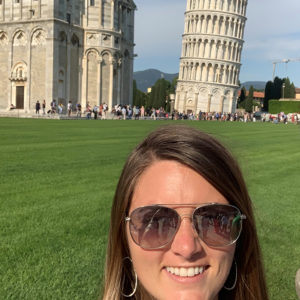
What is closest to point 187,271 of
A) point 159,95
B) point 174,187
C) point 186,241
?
point 186,241

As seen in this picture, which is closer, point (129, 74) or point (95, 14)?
point (95, 14)

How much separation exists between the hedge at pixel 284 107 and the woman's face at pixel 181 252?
2911 inches

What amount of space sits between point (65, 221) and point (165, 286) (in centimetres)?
387

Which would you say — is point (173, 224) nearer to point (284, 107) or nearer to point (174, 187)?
point (174, 187)

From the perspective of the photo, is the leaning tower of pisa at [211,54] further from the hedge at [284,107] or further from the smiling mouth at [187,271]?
the smiling mouth at [187,271]

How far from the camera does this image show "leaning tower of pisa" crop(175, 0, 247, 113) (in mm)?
78812

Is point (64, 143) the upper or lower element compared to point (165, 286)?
lower

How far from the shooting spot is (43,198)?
6148 mm

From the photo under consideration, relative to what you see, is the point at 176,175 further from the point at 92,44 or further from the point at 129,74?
the point at 129,74

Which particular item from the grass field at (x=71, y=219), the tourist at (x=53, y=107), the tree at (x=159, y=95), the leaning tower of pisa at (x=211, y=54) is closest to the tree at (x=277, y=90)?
the leaning tower of pisa at (x=211, y=54)

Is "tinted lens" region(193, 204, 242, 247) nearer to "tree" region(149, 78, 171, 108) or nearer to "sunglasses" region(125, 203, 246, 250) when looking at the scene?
"sunglasses" region(125, 203, 246, 250)

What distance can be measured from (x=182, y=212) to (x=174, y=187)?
10 centimetres

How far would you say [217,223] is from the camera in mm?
1578

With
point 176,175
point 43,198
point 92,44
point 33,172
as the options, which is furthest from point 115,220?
point 92,44
